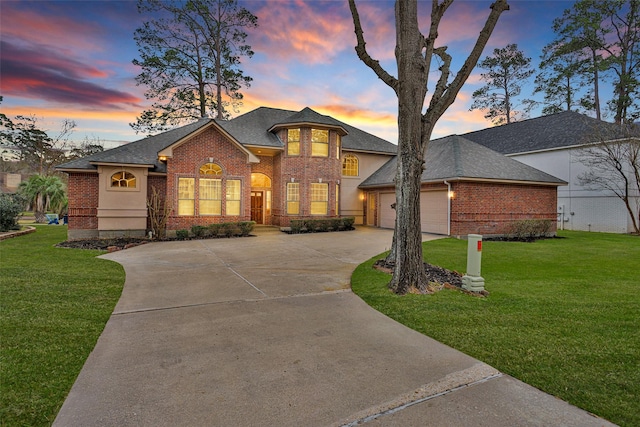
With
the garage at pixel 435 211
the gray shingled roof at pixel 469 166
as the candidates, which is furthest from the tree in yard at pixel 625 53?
the garage at pixel 435 211

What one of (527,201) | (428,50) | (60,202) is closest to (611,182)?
(527,201)

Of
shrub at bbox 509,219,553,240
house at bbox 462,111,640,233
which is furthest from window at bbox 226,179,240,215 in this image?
house at bbox 462,111,640,233

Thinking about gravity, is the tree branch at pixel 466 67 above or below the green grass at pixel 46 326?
above

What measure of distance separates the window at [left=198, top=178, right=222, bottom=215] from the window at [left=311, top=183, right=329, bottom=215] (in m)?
5.42

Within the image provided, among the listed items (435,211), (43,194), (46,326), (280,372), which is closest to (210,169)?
(435,211)

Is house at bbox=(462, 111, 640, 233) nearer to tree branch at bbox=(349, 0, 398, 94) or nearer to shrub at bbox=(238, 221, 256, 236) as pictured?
tree branch at bbox=(349, 0, 398, 94)

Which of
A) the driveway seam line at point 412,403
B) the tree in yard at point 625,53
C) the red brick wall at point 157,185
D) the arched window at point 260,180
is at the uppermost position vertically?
the tree in yard at point 625,53

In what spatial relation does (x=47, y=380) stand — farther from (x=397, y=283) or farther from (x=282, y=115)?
(x=282, y=115)

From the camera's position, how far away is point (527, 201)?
1673 cm

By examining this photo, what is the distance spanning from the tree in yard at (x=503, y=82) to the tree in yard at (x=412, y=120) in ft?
99.8

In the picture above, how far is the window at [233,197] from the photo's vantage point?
53.4ft

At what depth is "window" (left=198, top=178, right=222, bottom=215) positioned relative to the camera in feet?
51.6

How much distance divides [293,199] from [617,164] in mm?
18053

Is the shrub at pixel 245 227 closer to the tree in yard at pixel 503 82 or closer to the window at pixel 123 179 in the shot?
the window at pixel 123 179
